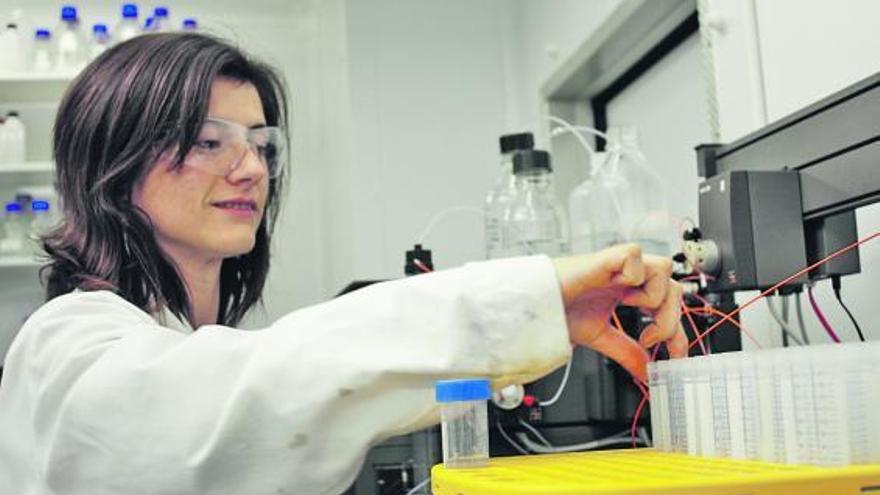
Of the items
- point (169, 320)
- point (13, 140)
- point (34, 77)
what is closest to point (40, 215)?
point (13, 140)

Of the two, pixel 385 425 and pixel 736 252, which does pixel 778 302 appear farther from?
pixel 385 425

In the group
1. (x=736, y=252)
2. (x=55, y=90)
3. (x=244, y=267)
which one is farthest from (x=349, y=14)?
(x=736, y=252)

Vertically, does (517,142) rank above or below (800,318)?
above

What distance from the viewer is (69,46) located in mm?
2805

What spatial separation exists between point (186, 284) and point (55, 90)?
1.74 meters

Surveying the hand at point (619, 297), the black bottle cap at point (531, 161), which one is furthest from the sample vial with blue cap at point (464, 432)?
the black bottle cap at point (531, 161)

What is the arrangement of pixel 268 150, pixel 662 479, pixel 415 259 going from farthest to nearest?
pixel 415 259
pixel 268 150
pixel 662 479

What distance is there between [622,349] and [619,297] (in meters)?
0.08

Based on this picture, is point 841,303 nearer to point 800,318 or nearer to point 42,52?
point 800,318

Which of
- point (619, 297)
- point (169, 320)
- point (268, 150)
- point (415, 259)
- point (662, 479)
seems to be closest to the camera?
point (662, 479)

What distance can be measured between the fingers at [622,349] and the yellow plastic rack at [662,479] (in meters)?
0.13

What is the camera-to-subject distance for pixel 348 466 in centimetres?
81

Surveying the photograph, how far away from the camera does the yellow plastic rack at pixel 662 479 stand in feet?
2.00

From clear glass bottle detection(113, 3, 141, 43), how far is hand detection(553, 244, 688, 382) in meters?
2.26
